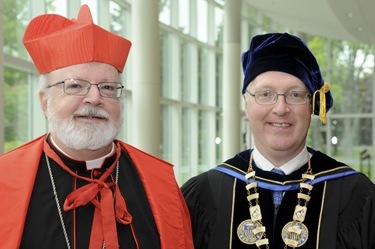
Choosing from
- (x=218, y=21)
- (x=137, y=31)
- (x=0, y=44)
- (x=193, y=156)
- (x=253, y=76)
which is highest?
(x=218, y=21)

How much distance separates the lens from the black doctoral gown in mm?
2846

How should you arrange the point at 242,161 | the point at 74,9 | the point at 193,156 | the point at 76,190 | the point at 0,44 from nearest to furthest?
1. the point at 76,190
2. the point at 242,161
3. the point at 0,44
4. the point at 74,9
5. the point at 193,156

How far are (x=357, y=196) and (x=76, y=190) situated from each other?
138 cm

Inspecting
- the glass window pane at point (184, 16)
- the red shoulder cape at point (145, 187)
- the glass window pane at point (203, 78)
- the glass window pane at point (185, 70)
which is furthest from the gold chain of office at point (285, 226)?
the glass window pane at point (203, 78)

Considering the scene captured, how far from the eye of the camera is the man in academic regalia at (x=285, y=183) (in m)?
2.87

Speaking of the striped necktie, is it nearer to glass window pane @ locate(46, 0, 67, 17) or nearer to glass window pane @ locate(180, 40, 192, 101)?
glass window pane @ locate(46, 0, 67, 17)

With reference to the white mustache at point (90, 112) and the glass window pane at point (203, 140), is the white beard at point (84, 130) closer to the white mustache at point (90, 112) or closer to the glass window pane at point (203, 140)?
the white mustache at point (90, 112)

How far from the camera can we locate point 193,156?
53.8 feet

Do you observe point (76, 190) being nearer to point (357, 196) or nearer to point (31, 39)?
point (31, 39)

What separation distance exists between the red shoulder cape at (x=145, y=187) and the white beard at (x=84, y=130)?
203 millimetres

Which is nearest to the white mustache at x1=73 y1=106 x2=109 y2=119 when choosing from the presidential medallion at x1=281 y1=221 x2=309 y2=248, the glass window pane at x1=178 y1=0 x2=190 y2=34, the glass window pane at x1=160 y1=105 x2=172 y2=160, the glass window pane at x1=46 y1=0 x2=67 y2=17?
the presidential medallion at x1=281 y1=221 x2=309 y2=248

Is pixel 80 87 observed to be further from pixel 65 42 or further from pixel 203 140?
pixel 203 140

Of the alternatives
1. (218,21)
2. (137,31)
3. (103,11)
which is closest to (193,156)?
(218,21)

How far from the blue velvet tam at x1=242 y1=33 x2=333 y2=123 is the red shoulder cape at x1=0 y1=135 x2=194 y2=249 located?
638 millimetres
